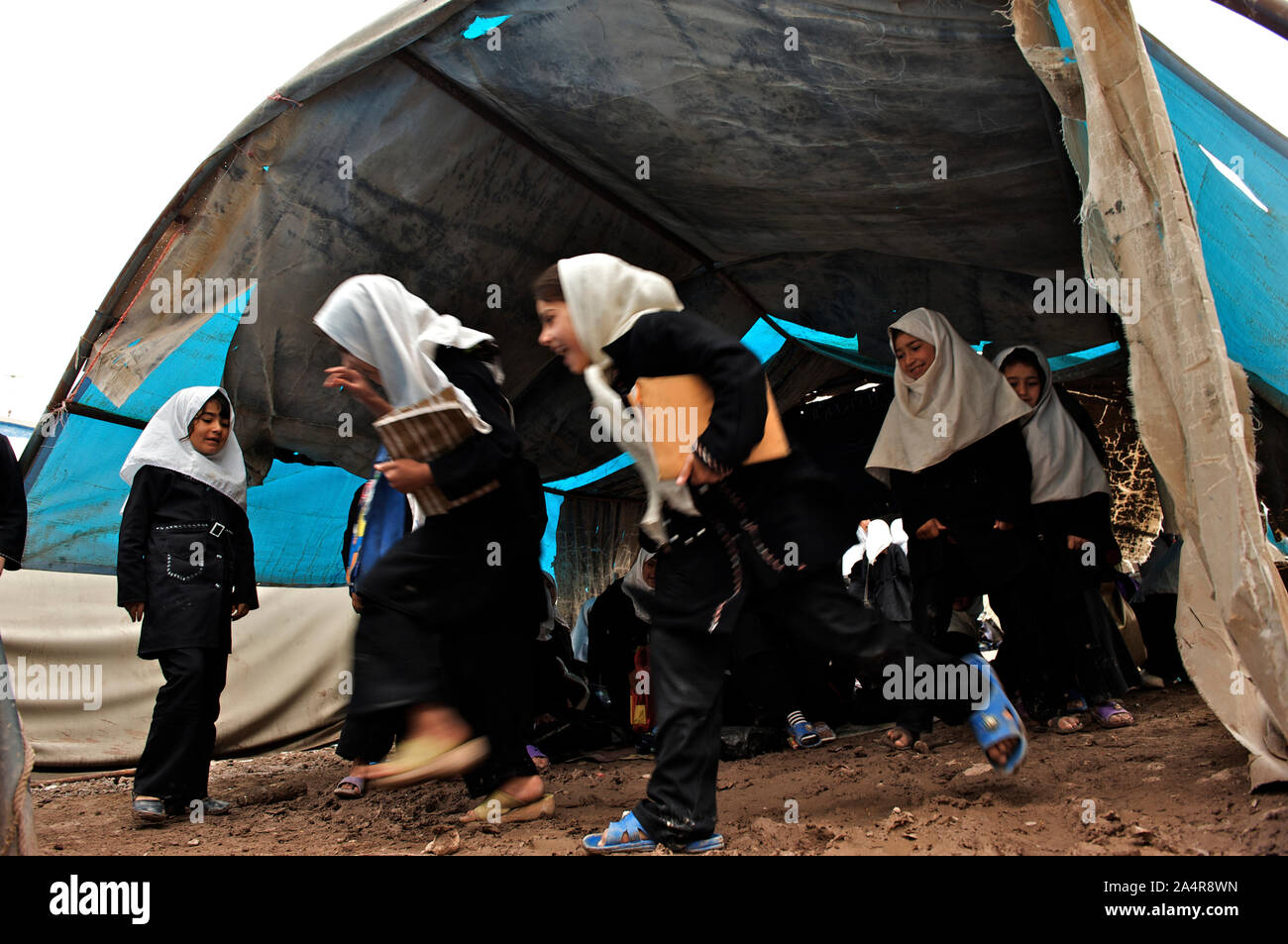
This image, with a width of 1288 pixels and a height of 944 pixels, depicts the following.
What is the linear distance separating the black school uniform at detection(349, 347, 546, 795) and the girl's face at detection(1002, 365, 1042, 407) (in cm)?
229

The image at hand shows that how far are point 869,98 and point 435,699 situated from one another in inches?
91.6

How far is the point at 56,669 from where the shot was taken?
473 cm

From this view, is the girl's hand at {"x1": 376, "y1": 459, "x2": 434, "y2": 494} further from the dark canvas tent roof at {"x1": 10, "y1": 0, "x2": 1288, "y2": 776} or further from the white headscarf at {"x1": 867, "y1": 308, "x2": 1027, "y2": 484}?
the white headscarf at {"x1": 867, "y1": 308, "x2": 1027, "y2": 484}

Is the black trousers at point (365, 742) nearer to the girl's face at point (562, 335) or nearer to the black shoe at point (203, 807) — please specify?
the black shoe at point (203, 807)

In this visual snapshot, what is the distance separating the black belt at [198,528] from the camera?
3.54 m

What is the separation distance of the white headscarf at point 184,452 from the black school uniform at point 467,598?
164 centimetres

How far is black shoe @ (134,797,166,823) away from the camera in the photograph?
3131 mm

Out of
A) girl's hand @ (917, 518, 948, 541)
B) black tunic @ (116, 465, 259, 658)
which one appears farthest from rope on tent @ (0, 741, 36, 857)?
girl's hand @ (917, 518, 948, 541)

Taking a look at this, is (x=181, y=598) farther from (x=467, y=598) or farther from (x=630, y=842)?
(x=630, y=842)

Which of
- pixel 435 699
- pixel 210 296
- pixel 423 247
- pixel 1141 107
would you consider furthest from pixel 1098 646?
pixel 210 296

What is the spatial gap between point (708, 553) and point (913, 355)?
2.06m
